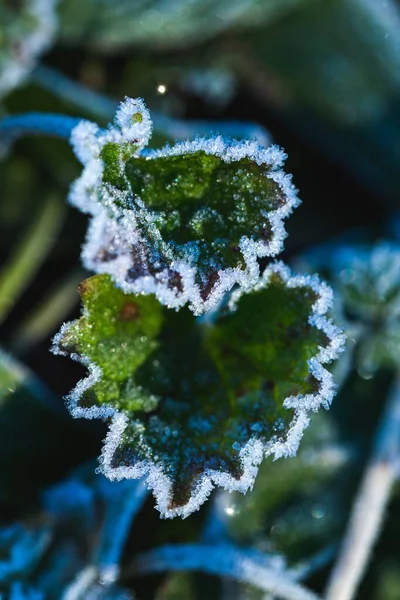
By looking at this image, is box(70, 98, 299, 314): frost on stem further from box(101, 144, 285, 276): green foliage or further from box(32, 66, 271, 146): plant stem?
box(32, 66, 271, 146): plant stem

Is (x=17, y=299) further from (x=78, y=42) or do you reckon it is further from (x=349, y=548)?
(x=349, y=548)

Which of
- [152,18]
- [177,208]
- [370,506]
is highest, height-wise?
[152,18]

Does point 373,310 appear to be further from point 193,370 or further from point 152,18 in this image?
point 152,18

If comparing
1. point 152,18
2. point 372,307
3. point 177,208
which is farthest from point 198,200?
point 152,18

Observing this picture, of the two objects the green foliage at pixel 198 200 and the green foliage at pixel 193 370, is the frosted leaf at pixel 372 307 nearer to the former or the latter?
the green foliage at pixel 193 370

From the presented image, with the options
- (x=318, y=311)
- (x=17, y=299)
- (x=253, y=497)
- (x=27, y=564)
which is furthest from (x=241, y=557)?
(x=17, y=299)

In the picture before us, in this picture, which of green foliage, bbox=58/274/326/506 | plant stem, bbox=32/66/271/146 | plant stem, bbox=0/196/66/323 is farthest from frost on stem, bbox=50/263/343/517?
plant stem, bbox=0/196/66/323

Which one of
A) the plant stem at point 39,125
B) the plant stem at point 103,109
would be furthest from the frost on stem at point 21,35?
the plant stem at point 39,125
